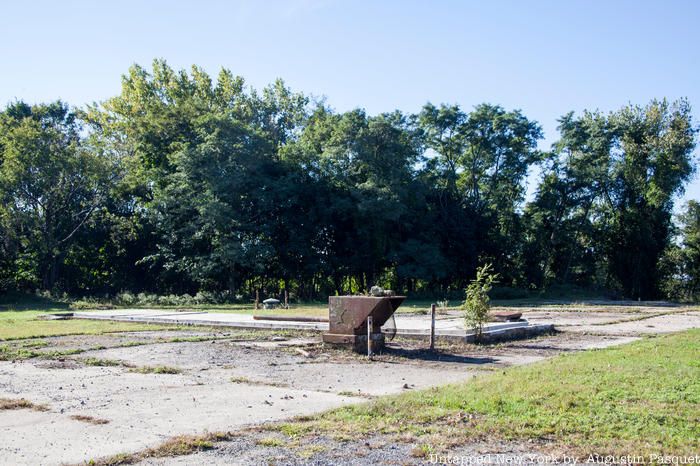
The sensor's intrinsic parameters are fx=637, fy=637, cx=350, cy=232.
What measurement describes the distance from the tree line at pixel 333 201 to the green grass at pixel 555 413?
2840 cm

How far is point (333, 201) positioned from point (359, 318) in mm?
27030

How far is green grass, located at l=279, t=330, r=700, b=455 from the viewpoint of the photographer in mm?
5230

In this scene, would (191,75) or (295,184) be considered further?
(191,75)

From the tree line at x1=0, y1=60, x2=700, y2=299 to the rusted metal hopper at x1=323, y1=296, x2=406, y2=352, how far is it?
75.4ft

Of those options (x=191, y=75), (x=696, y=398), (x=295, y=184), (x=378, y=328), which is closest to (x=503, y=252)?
(x=295, y=184)

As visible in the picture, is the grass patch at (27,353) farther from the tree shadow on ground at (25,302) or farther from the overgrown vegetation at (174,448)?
the tree shadow on ground at (25,302)

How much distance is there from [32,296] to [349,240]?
738 inches

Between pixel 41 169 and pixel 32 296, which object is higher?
pixel 41 169

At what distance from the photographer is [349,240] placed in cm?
4031

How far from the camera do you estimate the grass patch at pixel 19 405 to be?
A: 695 cm

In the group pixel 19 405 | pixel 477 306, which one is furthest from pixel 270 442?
pixel 477 306

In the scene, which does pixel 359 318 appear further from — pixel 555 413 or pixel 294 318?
pixel 555 413

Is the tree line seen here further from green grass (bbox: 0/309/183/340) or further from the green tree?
green grass (bbox: 0/309/183/340)

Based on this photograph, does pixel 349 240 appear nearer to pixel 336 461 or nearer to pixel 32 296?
pixel 32 296
